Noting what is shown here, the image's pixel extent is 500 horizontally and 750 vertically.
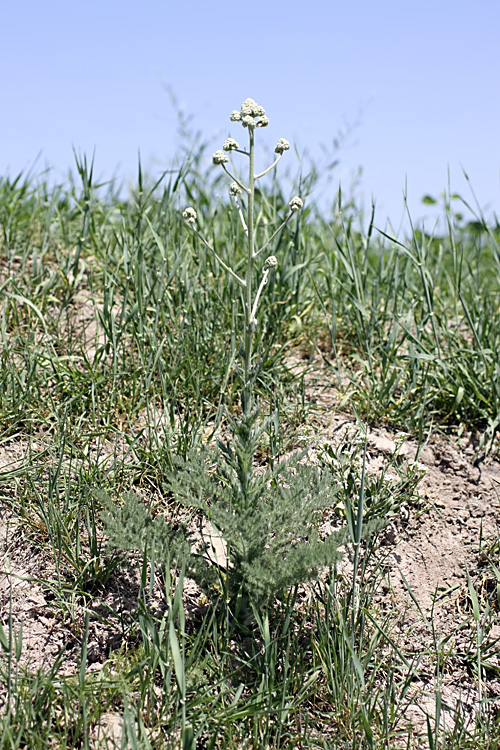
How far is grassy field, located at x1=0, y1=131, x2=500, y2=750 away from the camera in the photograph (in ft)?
6.11

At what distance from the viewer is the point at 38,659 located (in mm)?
2014

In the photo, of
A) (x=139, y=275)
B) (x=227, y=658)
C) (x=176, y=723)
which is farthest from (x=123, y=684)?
(x=139, y=275)

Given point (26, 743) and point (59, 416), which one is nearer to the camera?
point (26, 743)

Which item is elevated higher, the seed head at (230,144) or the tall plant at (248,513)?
the seed head at (230,144)

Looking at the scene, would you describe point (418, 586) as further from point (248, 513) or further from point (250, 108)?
point (250, 108)

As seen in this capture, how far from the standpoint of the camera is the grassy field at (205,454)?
1863mm

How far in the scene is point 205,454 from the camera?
208 centimetres

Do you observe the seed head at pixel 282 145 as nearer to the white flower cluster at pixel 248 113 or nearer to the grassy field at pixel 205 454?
the white flower cluster at pixel 248 113

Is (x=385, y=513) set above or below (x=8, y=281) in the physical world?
below

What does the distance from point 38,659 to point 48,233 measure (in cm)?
253

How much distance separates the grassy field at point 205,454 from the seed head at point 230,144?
110cm

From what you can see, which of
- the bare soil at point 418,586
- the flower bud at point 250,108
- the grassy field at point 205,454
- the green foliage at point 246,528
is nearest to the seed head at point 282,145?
the flower bud at point 250,108

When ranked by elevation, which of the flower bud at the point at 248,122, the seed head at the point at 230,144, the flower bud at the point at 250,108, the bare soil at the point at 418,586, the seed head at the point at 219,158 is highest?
the flower bud at the point at 250,108

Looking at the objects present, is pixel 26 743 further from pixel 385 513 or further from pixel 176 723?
pixel 385 513
